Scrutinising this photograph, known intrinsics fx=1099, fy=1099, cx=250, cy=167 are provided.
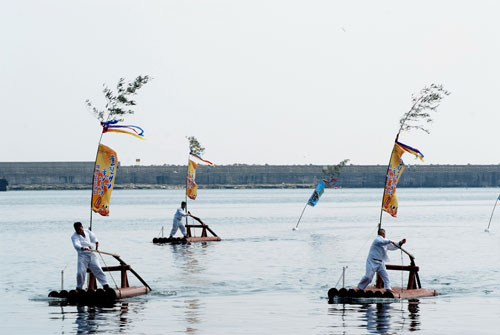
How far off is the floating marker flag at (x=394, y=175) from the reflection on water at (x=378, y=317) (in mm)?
2879

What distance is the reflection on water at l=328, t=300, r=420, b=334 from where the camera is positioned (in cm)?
2281

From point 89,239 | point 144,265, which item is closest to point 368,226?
point 144,265

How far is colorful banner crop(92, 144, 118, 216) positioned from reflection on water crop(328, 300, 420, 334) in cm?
668

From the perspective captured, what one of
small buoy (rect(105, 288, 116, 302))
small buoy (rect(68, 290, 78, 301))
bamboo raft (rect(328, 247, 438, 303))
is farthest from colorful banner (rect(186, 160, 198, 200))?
small buoy (rect(68, 290, 78, 301))

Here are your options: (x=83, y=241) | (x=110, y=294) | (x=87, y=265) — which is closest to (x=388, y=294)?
(x=110, y=294)

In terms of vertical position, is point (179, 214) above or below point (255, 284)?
above

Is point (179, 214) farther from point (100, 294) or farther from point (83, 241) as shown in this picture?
point (83, 241)

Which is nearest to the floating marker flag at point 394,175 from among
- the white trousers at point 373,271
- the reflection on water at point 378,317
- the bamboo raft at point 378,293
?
the bamboo raft at point 378,293

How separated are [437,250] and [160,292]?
77.3 feet

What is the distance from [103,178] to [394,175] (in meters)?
7.77

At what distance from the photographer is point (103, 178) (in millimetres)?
28828

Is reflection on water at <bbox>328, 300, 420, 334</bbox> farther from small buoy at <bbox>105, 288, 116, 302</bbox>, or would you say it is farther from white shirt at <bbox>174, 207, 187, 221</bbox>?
white shirt at <bbox>174, 207, 187, 221</bbox>

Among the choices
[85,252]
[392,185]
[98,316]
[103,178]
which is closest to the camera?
[98,316]

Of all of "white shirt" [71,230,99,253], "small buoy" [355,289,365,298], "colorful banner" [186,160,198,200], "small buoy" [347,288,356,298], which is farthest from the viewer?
"colorful banner" [186,160,198,200]
